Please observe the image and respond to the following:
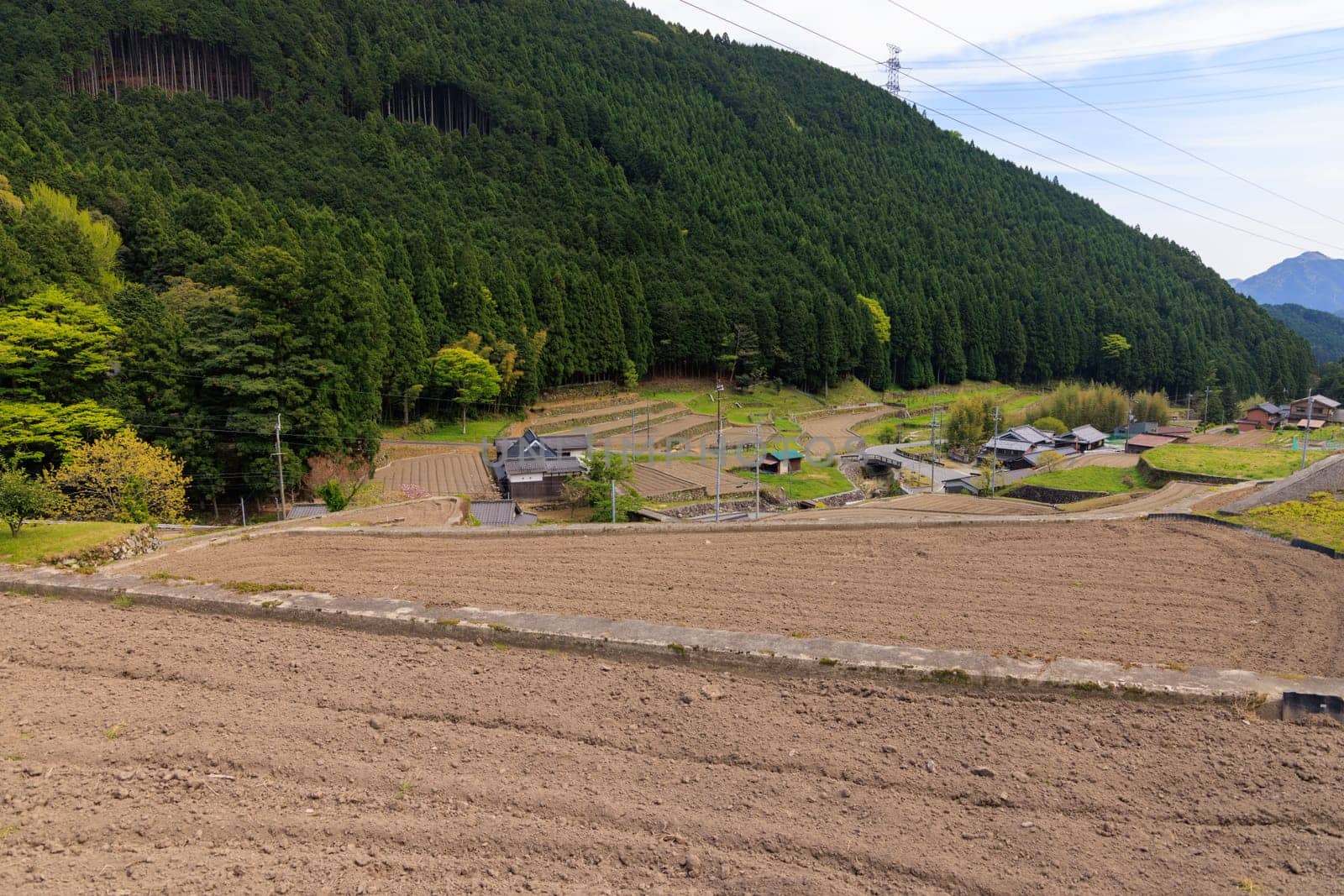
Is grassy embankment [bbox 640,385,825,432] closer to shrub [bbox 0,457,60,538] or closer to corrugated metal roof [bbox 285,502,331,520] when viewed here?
corrugated metal roof [bbox 285,502,331,520]

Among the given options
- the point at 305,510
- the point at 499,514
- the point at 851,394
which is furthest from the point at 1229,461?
the point at 851,394

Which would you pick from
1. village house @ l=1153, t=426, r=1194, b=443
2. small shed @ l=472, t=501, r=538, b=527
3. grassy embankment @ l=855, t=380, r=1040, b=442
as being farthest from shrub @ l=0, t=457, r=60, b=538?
village house @ l=1153, t=426, r=1194, b=443

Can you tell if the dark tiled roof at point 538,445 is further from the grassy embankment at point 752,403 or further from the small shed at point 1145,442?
the small shed at point 1145,442

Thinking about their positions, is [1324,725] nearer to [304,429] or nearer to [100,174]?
[304,429]

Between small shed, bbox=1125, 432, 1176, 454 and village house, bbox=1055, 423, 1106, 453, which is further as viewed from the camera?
village house, bbox=1055, 423, 1106, 453

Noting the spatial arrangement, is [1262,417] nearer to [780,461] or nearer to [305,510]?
[780,461]

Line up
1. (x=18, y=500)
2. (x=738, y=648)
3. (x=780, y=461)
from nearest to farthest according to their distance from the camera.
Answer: (x=738, y=648), (x=18, y=500), (x=780, y=461)

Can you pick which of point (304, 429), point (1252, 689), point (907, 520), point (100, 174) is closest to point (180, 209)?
point (100, 174)
